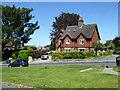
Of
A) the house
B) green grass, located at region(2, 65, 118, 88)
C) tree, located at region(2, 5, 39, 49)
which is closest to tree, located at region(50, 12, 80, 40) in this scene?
the house

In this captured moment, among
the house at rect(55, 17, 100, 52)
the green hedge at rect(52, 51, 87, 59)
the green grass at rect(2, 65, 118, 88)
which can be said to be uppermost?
the house at rect(55, 17, 100, 52)

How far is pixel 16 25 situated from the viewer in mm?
47500

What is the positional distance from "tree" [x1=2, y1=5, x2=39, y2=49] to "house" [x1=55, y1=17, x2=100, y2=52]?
9.77 metres

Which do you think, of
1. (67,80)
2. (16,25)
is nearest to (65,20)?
(16,25)

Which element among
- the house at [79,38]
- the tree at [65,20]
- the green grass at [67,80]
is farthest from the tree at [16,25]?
the green grass at [67,80]

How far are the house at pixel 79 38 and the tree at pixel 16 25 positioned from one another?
9.77m

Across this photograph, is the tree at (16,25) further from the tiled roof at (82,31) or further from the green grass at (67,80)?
the green grass at (67,80)

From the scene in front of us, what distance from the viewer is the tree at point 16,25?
45.3 m

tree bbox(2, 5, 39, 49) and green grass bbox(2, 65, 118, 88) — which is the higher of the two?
tree bbox(2, 5, 39, 49)

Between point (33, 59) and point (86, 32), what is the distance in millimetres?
17551

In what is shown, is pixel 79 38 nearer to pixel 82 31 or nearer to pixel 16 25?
pixel 82 31

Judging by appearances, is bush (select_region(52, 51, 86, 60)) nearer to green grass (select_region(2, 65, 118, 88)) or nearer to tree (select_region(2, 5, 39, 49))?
tree (select_region(2, 5, 39, 49))

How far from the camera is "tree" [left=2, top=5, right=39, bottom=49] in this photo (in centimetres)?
4528

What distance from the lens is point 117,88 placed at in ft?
27.9
